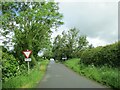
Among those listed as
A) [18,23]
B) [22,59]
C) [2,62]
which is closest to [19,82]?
[2,62]

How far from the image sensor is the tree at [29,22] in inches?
1480

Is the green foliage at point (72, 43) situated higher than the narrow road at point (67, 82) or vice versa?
the narrow road at point (67, 82)

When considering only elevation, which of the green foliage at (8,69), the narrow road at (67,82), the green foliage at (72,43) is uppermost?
the green foliage at (8,69)

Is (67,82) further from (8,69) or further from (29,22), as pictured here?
(29,22)

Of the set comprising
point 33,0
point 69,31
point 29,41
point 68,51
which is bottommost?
point 68,51

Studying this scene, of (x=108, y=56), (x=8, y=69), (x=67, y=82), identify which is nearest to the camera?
(x=8, y=69)

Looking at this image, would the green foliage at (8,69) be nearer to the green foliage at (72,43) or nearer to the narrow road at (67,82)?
the narrow road at (67,82)

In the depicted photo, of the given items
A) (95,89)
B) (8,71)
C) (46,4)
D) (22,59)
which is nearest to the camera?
(95,89)

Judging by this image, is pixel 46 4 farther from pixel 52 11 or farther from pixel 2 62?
pixel 2 62

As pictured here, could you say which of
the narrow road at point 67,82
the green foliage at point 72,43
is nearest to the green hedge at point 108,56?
the narrow road at point 67,82

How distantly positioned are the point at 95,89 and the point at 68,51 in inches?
2560

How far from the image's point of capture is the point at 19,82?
18766 millimetres

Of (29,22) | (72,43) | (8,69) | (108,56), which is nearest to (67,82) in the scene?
(8,69)

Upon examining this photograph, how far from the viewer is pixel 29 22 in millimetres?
39562
